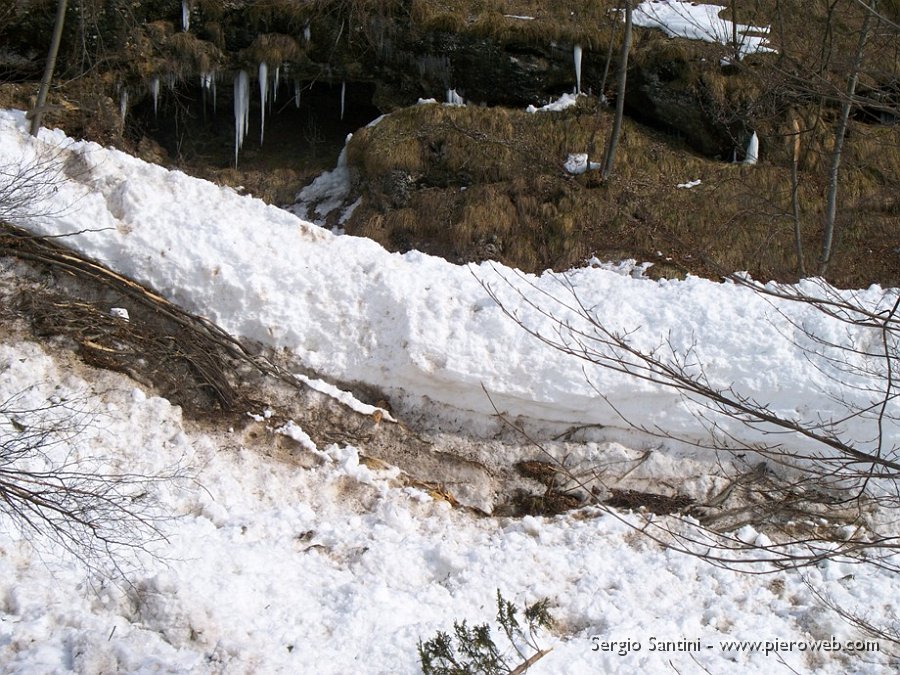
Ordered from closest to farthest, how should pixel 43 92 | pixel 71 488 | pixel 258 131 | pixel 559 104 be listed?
pixel 71 488 < pixel 43 92 < pixel 559 104 < pixel 258 131

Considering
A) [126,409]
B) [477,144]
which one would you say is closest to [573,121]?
[477,144]

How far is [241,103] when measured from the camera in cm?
1163

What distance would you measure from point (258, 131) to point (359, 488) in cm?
823

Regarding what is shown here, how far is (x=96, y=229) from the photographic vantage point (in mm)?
6238

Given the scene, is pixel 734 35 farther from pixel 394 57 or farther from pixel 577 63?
pixel 394 57

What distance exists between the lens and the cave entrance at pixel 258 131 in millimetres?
11469

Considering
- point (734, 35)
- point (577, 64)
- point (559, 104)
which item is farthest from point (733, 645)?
point (577, 64)

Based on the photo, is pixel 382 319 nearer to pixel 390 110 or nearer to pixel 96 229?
pixel 96 229

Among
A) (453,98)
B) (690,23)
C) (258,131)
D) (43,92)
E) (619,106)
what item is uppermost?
(690,23)

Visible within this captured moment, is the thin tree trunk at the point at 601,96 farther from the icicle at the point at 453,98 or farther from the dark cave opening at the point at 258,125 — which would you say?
the dark cave opening at the point at 258,125

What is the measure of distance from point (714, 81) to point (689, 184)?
5.84 ft

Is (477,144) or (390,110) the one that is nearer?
(477,144)

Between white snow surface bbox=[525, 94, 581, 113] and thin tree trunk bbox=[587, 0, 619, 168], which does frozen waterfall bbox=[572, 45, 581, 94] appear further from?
thin tree trunk bbox=[587, 0, 619, 168]

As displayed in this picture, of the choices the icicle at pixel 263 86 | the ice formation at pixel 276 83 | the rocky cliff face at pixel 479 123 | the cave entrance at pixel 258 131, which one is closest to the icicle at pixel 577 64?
the rocky cliff face at pixel 479 123
